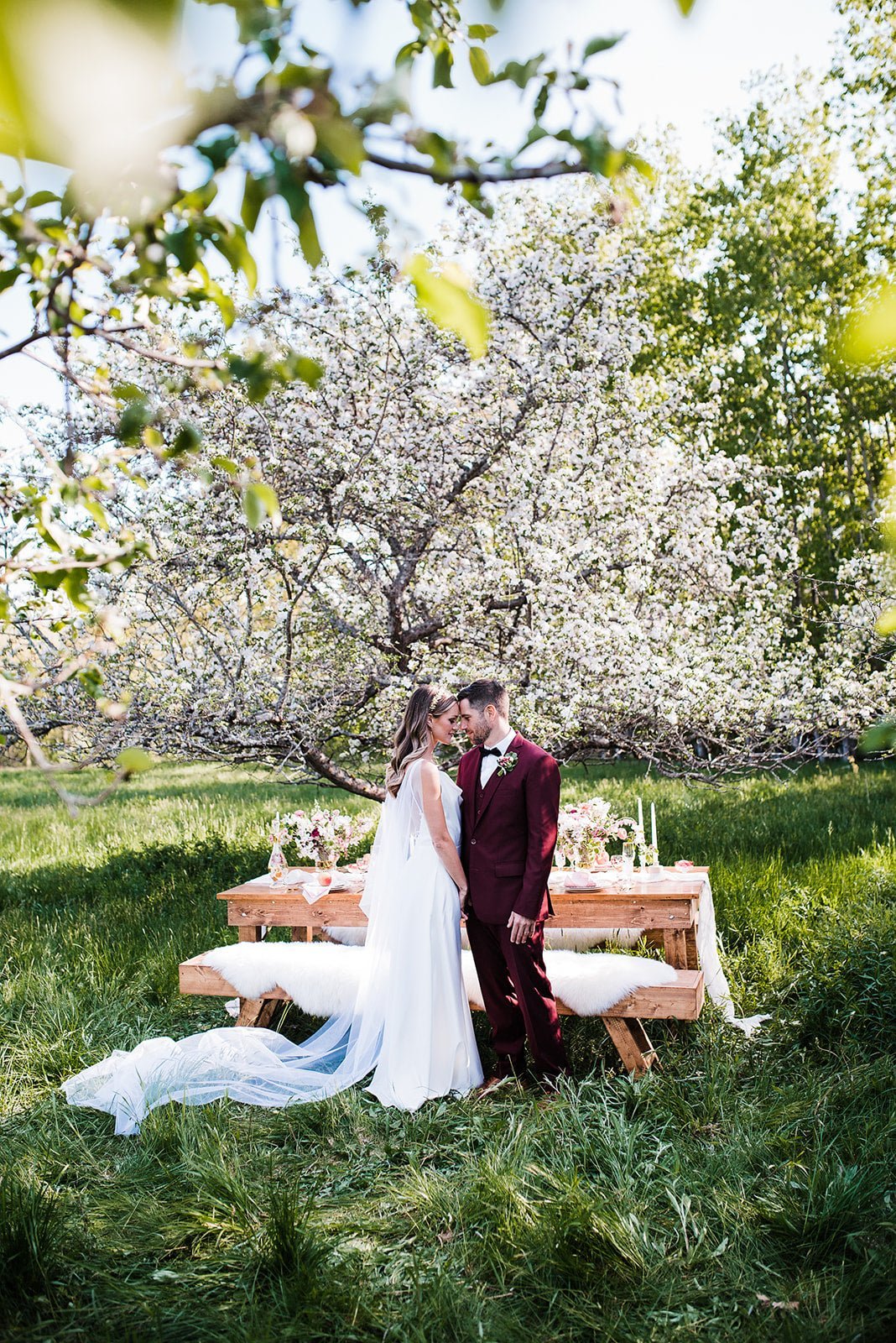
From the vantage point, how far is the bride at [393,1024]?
5805 millimetres

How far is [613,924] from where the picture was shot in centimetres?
650

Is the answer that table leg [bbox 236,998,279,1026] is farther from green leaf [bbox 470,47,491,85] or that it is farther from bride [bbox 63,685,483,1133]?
green leaf [bbox 470,47,491,85]

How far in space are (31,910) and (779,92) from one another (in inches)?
927

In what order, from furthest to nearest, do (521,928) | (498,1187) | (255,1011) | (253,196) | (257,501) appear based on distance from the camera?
(255,1011), (521,928), (498,1187), (257,501), (253,196)

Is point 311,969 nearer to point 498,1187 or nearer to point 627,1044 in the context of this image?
point 627,1044

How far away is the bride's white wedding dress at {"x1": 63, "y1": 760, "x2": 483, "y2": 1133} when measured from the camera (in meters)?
5.79

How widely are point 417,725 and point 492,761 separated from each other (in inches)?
21.0

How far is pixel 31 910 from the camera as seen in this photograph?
10484mm

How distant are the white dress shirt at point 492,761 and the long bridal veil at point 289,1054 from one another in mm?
373

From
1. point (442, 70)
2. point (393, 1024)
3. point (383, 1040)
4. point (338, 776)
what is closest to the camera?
point (442, 70)

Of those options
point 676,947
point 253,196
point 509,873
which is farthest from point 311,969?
point 253,196

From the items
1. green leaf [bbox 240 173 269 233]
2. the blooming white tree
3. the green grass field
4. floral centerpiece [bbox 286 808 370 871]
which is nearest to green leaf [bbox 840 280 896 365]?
green leaf [bbox 240 173 269 233]

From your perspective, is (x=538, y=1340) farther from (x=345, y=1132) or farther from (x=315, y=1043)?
(x=315, y=1043)

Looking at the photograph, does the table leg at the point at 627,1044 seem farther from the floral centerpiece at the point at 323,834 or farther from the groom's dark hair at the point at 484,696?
the floral centerpiece at the point at 323,834
